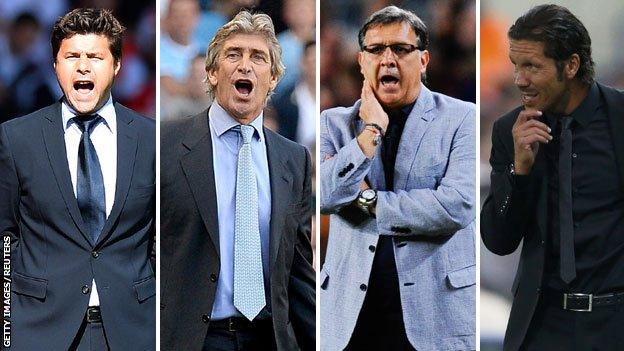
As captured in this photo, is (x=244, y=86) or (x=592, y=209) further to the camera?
(x=244, y=86)

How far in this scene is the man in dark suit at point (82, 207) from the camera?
3945mm

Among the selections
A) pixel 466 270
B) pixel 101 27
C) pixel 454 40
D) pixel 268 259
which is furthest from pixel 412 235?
pixel 101 27

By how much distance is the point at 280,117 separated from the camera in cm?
416

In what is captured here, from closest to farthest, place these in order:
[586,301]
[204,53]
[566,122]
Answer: [586,301] → [566,122] → [204,53]

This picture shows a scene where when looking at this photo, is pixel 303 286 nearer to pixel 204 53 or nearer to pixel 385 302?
pixel 385 302

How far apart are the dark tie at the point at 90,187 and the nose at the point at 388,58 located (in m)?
1.36

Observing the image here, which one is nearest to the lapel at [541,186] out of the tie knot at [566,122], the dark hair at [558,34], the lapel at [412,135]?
the tie knot at [566,122]

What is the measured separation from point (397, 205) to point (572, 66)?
1.01 m

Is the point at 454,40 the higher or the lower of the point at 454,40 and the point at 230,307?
the higher

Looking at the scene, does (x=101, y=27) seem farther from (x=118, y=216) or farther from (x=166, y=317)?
(x=166, y=317)

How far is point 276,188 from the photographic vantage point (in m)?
4.09

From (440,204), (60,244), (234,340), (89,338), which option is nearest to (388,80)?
(440,204)

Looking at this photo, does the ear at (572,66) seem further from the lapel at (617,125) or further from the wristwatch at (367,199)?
the wristwatch at (367,199)

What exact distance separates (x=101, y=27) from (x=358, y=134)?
1.26m
